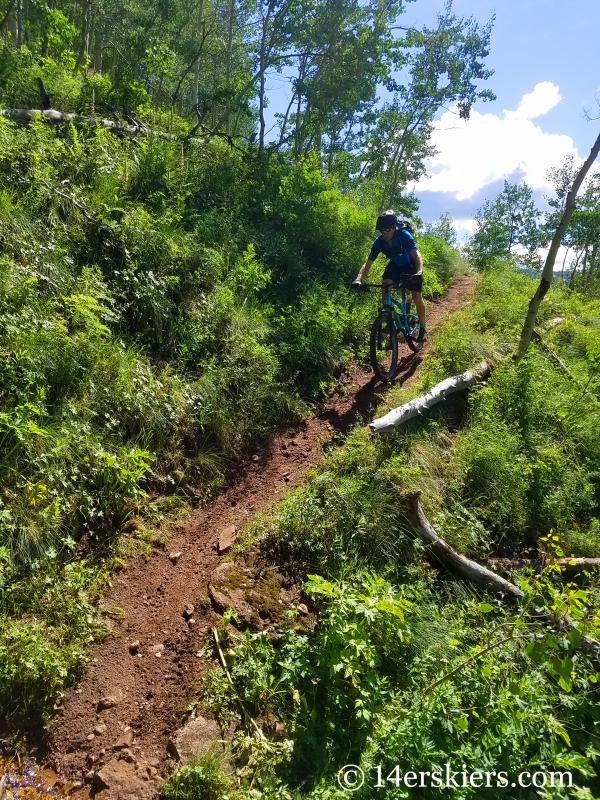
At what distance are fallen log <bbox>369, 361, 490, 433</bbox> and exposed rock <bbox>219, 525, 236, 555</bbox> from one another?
6.92 feet

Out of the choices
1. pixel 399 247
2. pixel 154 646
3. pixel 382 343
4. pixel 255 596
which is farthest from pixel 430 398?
pixel 154 646

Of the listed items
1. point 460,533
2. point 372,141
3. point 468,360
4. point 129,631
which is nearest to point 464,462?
point 460,533

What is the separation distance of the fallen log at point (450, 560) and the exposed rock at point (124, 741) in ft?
9.64

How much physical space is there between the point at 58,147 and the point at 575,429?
900cm

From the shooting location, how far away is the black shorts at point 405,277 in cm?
708

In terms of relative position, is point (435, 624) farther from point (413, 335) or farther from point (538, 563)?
point (413, 335)

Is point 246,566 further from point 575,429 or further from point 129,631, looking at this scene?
point 575,429

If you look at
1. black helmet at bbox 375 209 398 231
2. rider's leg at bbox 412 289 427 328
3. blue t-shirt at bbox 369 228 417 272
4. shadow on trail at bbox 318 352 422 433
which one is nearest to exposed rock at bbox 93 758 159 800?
shadow on trail at bbox 318 352 422 433

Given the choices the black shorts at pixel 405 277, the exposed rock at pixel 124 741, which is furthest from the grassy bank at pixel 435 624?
the black shorts at pixel 405 277

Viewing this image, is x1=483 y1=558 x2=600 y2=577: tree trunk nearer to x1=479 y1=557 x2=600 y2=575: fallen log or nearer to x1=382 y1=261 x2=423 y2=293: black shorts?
x1=479 y1=557 x2=600 y2=575: fallen log

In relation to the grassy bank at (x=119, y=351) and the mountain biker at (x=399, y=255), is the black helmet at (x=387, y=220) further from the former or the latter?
the grassy bank at (x=119, y=351)

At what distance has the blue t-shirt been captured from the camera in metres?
7.02

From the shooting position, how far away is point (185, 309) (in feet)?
20.9

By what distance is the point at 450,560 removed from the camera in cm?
441
